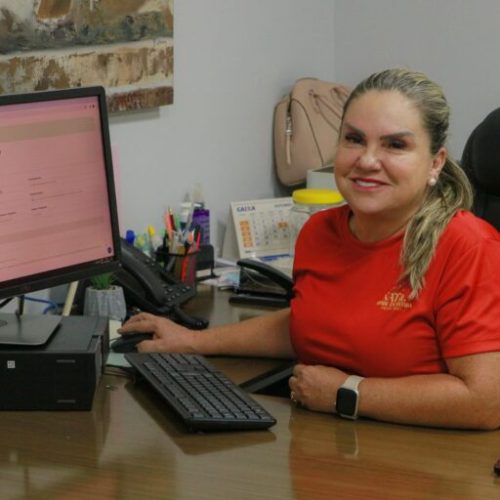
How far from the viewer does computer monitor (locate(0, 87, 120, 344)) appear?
5.48 feet

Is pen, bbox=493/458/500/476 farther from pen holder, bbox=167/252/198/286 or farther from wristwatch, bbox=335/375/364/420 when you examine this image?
pen holder, bbox=167/252/198/286

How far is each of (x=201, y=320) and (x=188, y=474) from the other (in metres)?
0.78

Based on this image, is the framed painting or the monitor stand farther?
the framed painting

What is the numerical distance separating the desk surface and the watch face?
19 millimetres

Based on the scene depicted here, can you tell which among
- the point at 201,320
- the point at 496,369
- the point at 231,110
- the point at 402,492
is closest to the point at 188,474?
the point at 402,492

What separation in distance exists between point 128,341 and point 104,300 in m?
0.17

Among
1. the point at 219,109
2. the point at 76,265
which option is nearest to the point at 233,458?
the point at 76,265

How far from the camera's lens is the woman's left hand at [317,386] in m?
Answer: 1.67

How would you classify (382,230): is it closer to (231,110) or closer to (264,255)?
(264,255)

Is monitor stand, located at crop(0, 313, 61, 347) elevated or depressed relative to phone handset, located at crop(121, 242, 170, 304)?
elevated

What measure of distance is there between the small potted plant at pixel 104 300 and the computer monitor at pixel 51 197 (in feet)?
0.90

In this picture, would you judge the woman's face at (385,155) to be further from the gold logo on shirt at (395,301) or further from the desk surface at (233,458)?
the desk surface at (233,458)

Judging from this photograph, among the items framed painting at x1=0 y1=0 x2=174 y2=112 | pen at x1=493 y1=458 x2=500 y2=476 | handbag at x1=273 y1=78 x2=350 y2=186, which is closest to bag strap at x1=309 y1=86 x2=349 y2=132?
handbag at x1=273 y1=78 x2=350 y2=186

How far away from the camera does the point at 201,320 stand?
7.14 ft
